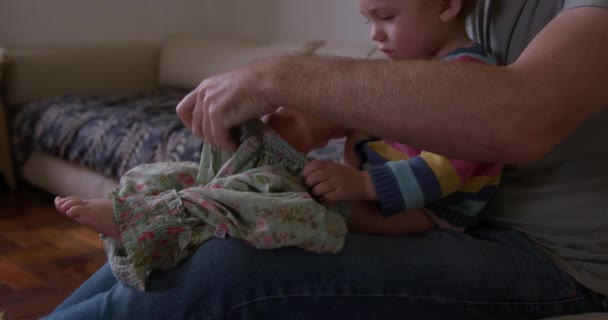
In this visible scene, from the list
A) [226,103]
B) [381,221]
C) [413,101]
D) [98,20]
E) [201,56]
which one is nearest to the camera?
[413,101]

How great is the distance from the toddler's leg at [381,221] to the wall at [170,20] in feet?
7.13

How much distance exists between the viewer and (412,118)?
0.78 m

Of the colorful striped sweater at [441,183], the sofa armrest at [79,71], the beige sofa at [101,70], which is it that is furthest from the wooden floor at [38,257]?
the colorful striped sweater at [441,183]

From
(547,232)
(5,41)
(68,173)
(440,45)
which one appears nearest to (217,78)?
(440,45)

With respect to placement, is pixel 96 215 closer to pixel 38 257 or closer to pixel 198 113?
pixel 198 113

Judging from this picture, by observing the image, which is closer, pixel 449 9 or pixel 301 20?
pixel 449 9

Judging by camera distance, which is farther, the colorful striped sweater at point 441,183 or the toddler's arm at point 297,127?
the toddler's arm at point 297,127

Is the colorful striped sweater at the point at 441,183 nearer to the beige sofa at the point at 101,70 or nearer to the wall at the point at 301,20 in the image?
the beige sofa at the point at 101,70

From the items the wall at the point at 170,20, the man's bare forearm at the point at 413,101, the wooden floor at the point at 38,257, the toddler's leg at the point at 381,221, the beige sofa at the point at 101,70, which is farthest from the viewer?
the wall at the point at 170,20

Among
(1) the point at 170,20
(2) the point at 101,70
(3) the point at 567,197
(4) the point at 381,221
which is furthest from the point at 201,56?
(3) the point at 567,197

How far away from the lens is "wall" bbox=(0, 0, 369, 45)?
332 cm

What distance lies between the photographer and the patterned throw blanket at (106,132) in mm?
2453

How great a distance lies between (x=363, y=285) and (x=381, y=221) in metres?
0.15

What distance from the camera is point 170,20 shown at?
13.2ft
